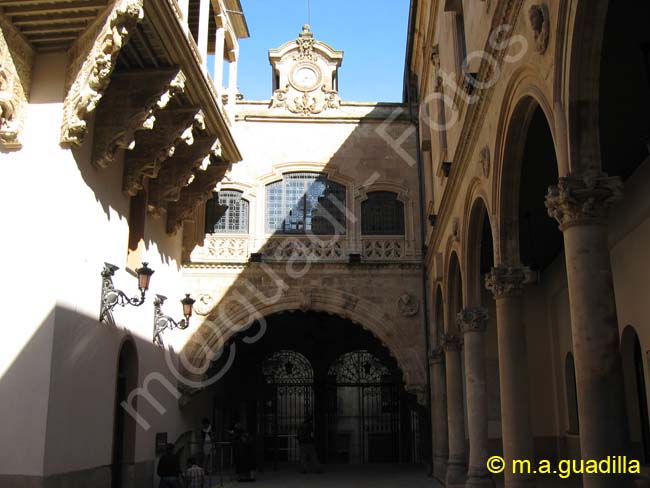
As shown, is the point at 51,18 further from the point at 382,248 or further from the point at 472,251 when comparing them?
the point at 382,248

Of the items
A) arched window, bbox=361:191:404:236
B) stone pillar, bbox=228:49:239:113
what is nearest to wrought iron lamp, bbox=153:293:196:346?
stone pillar, bbox=228:49:239:113

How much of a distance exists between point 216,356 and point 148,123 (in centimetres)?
802

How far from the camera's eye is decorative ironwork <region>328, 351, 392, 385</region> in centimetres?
2412

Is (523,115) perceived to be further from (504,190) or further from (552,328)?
(552,328)

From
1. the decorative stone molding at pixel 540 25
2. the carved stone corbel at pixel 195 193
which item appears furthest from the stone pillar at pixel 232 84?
the decorative stone molding at pixel 540 25

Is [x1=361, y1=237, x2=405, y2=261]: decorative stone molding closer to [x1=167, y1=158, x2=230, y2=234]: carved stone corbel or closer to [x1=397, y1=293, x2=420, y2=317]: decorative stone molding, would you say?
[x1=397, y1=293, x2=420, y2=317]: decorative stone molding

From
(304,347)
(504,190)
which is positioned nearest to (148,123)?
(504,190)

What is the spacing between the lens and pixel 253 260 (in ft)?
60.7

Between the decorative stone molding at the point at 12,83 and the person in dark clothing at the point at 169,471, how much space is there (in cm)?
551

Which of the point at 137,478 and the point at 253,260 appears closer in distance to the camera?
the point at 137,478

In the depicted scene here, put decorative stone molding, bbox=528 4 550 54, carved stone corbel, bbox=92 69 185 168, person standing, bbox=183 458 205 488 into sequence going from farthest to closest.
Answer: person standing, bbox=183 458 205 488
carved stone corbel, bbox=92 69 185 168
decorative stone molding, bbox=528 4 550 54

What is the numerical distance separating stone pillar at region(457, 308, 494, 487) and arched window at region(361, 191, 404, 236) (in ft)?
24.6

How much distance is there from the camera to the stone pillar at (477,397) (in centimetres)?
1151

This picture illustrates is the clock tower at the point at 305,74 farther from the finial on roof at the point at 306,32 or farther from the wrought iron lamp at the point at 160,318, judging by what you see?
the wrought iron lamp at the point at 160,318
